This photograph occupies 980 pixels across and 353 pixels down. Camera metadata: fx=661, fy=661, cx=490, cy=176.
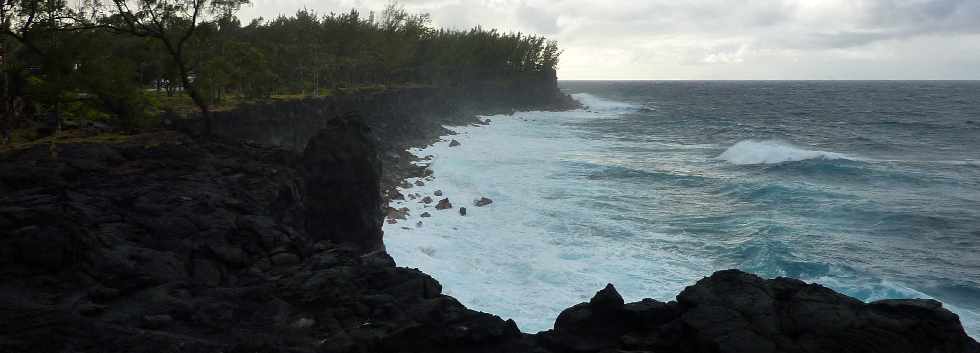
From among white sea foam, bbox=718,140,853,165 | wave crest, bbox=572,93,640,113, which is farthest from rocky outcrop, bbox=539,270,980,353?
wave crest, bbox=572,93,640,113

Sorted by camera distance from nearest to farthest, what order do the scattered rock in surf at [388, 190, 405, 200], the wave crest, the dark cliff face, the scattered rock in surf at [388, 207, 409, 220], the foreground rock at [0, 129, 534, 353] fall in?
the foreground rock at [0, 129, 534, 353] → the scattered rock in surf at [388, 207, 409, 220] → the scattered rock in surf at [388, 190, 405, 200] → the dark cliff face → the wave crest

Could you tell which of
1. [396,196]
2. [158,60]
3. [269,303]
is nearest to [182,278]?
[269,303]

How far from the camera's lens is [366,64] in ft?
238

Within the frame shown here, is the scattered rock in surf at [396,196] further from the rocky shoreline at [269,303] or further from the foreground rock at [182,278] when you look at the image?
the rocky shoreline at [269,303]

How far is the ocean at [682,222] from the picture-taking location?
2275 centimetres

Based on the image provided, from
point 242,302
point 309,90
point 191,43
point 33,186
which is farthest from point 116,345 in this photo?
point 309,90

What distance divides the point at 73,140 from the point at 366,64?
51.3 meters

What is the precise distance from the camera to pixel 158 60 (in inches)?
1522

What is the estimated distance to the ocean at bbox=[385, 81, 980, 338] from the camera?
896 inches

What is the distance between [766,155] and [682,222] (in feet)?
84.8

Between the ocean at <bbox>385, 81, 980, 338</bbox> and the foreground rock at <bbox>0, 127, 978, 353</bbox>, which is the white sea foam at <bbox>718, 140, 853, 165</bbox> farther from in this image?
the foreground rock at <bbox>0, 127, 978, 353</bbox>

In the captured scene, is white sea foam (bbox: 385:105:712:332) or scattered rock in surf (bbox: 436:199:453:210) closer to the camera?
white sea foam (bbox: 385:105:712:332)

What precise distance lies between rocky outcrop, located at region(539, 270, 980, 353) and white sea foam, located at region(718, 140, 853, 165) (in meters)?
40.2

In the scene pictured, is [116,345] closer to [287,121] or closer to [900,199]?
[287,121]
